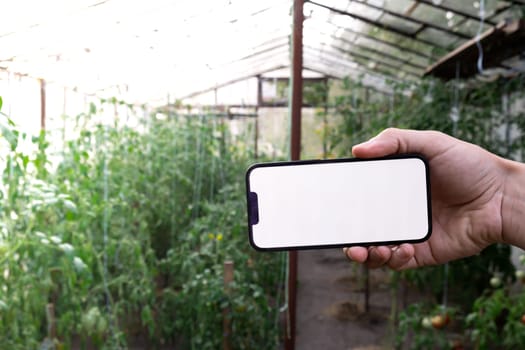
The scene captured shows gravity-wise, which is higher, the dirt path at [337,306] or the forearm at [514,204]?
the forearm at [514,204]

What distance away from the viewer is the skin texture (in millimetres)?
658

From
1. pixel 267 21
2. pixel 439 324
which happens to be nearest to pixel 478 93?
pixel 439 324

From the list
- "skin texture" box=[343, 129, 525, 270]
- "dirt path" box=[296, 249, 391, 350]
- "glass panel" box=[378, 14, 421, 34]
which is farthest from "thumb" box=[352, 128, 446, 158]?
"glass panel" box=[378, 14, 421, 34]

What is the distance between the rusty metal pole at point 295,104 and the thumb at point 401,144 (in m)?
0.68

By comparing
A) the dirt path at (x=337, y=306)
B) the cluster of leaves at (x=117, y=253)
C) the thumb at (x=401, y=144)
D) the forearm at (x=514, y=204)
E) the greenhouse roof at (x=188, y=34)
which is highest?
the greenhouse roof at (x=188, y=34)

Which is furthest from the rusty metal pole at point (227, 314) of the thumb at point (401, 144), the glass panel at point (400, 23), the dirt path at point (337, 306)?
the glass panel at point (400, 23)

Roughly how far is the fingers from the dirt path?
1651 mm

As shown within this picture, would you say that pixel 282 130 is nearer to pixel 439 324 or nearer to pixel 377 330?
pixel 377 330

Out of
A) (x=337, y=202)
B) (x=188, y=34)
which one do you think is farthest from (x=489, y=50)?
(x=337, y=202)

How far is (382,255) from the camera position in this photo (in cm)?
66

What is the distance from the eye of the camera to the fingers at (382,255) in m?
0.64

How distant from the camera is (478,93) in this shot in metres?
2.51

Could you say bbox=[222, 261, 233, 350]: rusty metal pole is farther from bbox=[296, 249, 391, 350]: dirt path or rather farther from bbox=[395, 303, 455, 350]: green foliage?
bbox=[395, 303, 455, 350]: green foliage

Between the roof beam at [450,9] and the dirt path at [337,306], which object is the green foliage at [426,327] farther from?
the roof beam at [450,9]
